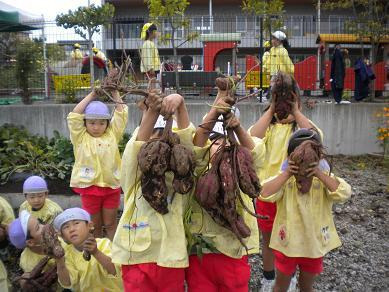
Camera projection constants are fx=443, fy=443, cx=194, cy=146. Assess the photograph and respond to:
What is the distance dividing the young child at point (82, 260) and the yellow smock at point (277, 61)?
21.9 feet

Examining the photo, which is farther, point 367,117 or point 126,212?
point 367,117

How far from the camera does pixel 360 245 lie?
201 inches

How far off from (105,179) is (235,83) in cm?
271

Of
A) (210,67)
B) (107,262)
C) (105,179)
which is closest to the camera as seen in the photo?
(107,262)

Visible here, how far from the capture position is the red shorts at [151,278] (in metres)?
2.56

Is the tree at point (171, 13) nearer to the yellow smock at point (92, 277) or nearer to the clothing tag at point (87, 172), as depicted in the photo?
the clothing tag at point (87, 172)

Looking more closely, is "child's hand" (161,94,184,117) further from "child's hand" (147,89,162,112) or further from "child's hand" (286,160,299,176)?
"child's hand" (286,160,299,176)

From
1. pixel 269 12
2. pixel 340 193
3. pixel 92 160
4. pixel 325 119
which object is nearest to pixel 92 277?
pixel 92 160

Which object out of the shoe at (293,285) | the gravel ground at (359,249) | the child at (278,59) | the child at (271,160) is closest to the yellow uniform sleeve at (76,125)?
the gravel ground at (359,249)

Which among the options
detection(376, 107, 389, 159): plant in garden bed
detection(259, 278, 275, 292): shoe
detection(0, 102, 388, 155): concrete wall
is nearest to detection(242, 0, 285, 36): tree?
detection(0, 102, 388, 155): concrete wall

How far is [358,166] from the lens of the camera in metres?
8.32

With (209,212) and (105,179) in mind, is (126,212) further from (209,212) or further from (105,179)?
(105,179)

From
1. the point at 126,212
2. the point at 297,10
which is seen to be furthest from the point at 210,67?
the point at 297,10

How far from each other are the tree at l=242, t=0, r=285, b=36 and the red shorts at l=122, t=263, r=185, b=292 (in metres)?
Result: 8.40
